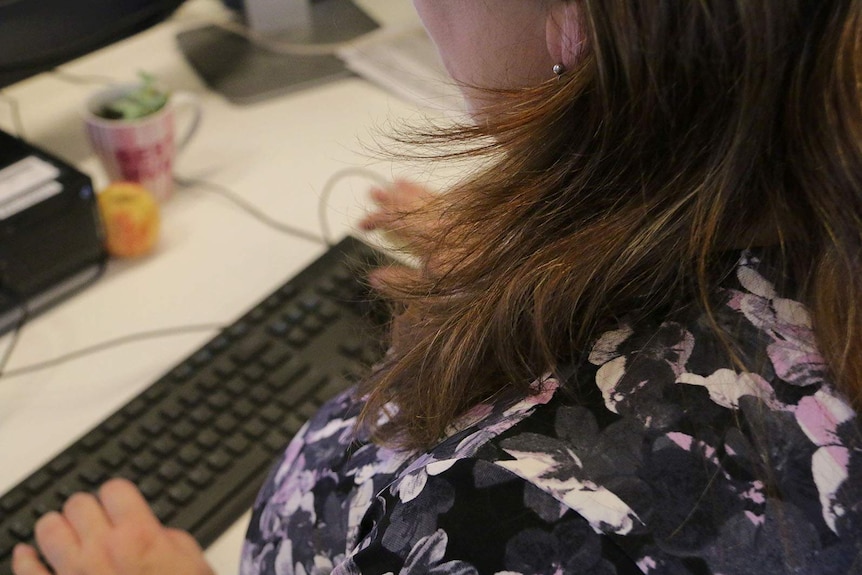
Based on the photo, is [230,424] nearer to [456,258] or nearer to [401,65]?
[456,258]

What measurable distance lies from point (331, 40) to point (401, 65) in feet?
0.39

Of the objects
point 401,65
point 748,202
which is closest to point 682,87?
point 748,202

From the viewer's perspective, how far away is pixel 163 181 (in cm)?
90

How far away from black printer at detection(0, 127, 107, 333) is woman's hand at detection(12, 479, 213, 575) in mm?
243

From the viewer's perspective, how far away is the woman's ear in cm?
37

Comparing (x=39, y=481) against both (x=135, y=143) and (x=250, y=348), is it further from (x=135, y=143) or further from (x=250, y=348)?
(x=135, y=143)

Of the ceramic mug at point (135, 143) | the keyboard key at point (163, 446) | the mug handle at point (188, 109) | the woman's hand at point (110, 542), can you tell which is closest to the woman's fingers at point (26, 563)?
the woman's hand at point (110, 542)

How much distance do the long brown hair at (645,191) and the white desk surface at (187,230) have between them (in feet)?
0.42

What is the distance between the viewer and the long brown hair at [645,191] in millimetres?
327

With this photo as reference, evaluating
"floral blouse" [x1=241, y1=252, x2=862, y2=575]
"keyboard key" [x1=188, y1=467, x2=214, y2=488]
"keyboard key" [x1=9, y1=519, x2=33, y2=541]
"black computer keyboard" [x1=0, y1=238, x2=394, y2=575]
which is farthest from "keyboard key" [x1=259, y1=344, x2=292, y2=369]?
"floral blouse" [x1=241, y1=252, x2=862, y2=575]

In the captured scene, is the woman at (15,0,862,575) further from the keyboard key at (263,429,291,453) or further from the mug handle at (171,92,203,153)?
the mug handle at (171,92,203,153)

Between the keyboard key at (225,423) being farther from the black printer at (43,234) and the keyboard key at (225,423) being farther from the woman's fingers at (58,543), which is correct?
the black printer at (43,234)

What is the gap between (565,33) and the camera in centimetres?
39

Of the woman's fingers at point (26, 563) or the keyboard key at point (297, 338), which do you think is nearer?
the woman's fingers at point (26, 563)
